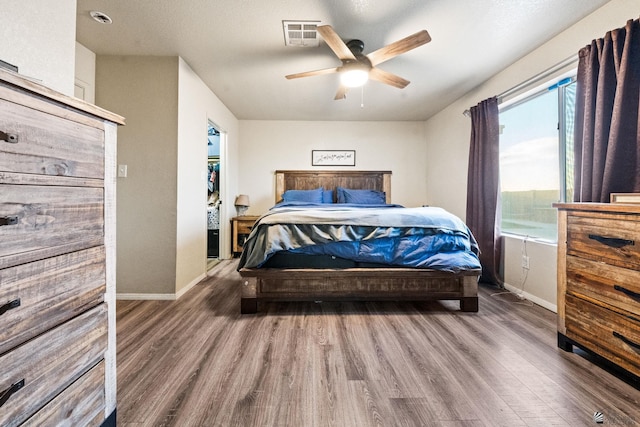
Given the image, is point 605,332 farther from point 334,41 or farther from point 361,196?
point 361,196

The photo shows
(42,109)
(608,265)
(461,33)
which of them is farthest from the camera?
(461,33)

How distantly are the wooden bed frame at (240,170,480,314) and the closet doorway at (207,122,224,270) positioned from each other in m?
2.04

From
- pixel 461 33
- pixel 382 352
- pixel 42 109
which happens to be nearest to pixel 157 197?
pixel 42 109

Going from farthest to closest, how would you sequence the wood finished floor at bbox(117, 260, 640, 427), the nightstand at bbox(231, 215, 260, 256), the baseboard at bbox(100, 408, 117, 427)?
1. the nightstand at bbox(231, 215, 260, 256)
2. the wood finished floor at bbox(117, 260, 640, 427)
3. the baseboard at bbox(100, 408, 117, 427)

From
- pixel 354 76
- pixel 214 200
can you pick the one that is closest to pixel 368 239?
pixel 354 76

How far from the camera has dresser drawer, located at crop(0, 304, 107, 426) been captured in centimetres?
67

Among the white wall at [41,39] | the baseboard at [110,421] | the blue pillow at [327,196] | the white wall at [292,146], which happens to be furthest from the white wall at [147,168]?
the blue pillow at [327,196]

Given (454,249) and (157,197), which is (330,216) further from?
(157,197)

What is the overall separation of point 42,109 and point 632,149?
112 inches

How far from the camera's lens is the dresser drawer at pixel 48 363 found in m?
0.67

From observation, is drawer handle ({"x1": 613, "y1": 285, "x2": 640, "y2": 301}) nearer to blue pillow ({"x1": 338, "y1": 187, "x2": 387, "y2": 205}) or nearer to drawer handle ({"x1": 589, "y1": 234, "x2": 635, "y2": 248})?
drawer handle ({"x1": 589, "y1": 234, "x2": 635, "y2": 248})

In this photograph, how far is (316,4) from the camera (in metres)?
1.89

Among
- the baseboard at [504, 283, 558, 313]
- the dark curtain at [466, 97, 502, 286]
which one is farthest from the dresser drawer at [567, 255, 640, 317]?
the dark curtain at [466, 97, 502, 286]

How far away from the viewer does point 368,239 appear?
88.3 inches
